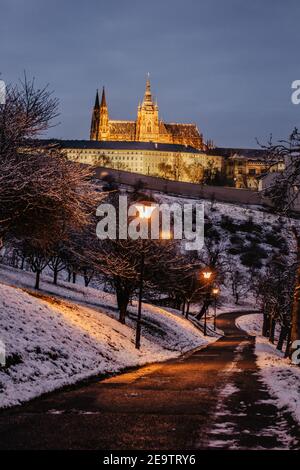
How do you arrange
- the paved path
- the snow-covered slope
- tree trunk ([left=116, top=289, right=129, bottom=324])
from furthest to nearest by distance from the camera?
tree trunk ([left=116, top=289, right=129, bottom=324])
the snow-covered slope
the paved path

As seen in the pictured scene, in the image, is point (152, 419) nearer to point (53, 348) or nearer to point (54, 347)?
point (53, 348)

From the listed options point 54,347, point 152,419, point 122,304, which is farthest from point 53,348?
point 122,304

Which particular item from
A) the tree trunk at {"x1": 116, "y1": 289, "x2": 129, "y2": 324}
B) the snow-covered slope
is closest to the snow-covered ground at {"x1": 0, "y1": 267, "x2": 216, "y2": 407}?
the snow-covered slope

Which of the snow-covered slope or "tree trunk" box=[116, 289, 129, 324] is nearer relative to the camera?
the snow-covered slope

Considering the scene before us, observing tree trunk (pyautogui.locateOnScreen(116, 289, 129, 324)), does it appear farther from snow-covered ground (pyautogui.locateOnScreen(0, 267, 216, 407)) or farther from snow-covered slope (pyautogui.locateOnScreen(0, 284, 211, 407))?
snow-covered slope (pyautogui.locateOnScreen(0, 284, 211, 407))

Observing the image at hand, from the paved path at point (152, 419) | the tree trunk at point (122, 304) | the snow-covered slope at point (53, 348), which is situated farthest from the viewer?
the tree trunk at point (122, 304)

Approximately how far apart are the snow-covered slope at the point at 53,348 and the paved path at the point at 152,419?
789 millimetres

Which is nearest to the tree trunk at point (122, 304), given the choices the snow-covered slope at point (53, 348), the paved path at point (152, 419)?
the snow-covered slope at point (53, 348)

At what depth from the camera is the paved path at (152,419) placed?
8.64 m

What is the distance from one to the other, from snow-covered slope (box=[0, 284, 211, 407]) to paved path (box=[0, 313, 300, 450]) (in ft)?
2.59

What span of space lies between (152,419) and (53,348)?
842 cm

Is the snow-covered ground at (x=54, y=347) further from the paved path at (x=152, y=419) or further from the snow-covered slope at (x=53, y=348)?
the paved path at (x=152, y=419)

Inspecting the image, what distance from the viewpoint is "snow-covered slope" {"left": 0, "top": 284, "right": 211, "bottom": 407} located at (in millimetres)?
14492
